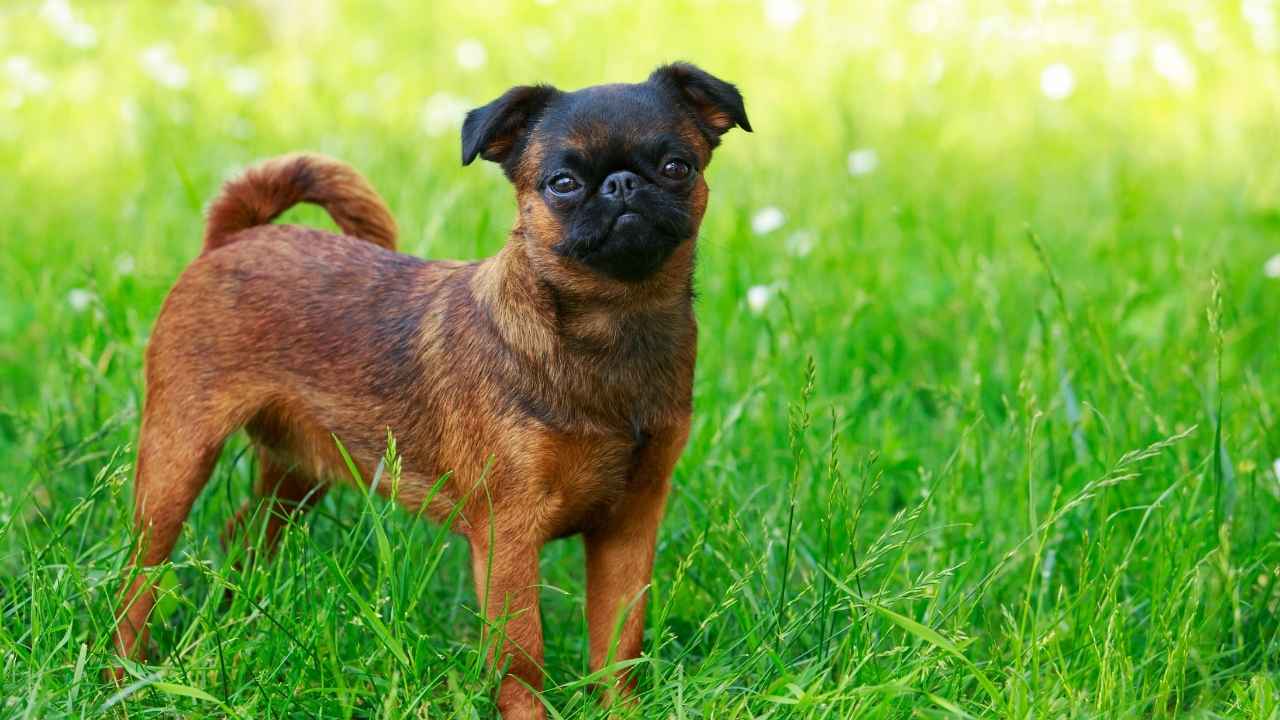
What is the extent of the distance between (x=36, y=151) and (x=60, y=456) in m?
4.03

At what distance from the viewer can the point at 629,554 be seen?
350cm

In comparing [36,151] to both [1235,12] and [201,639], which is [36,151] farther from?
[1235,12]

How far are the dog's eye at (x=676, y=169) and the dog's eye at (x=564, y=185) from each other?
21 centimetres

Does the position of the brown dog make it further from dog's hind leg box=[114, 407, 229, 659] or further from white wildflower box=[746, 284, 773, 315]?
white wildflower box=[746, 284, 773, 315]

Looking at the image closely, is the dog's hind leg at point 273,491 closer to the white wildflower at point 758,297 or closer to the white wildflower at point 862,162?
the white wildflower at point 758,297

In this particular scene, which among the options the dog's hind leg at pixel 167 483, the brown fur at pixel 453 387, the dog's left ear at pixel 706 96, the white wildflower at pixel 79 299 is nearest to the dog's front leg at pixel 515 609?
the brown fur at pixel 453 387

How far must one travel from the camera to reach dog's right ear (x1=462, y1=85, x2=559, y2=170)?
3324 mm

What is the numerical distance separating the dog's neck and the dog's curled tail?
0.94 meters

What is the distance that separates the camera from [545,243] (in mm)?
3324

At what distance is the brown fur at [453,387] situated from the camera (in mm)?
3273

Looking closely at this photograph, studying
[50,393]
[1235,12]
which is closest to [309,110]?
[50,393]

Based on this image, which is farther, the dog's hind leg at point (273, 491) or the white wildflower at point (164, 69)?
the white wildflower at point (164, 69)

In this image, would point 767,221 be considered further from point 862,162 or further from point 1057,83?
point 1057,83

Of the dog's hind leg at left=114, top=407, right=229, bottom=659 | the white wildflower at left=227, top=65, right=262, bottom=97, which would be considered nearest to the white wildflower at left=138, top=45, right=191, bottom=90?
the white wildflower at left=227, top=65, right=262, bottom=97
